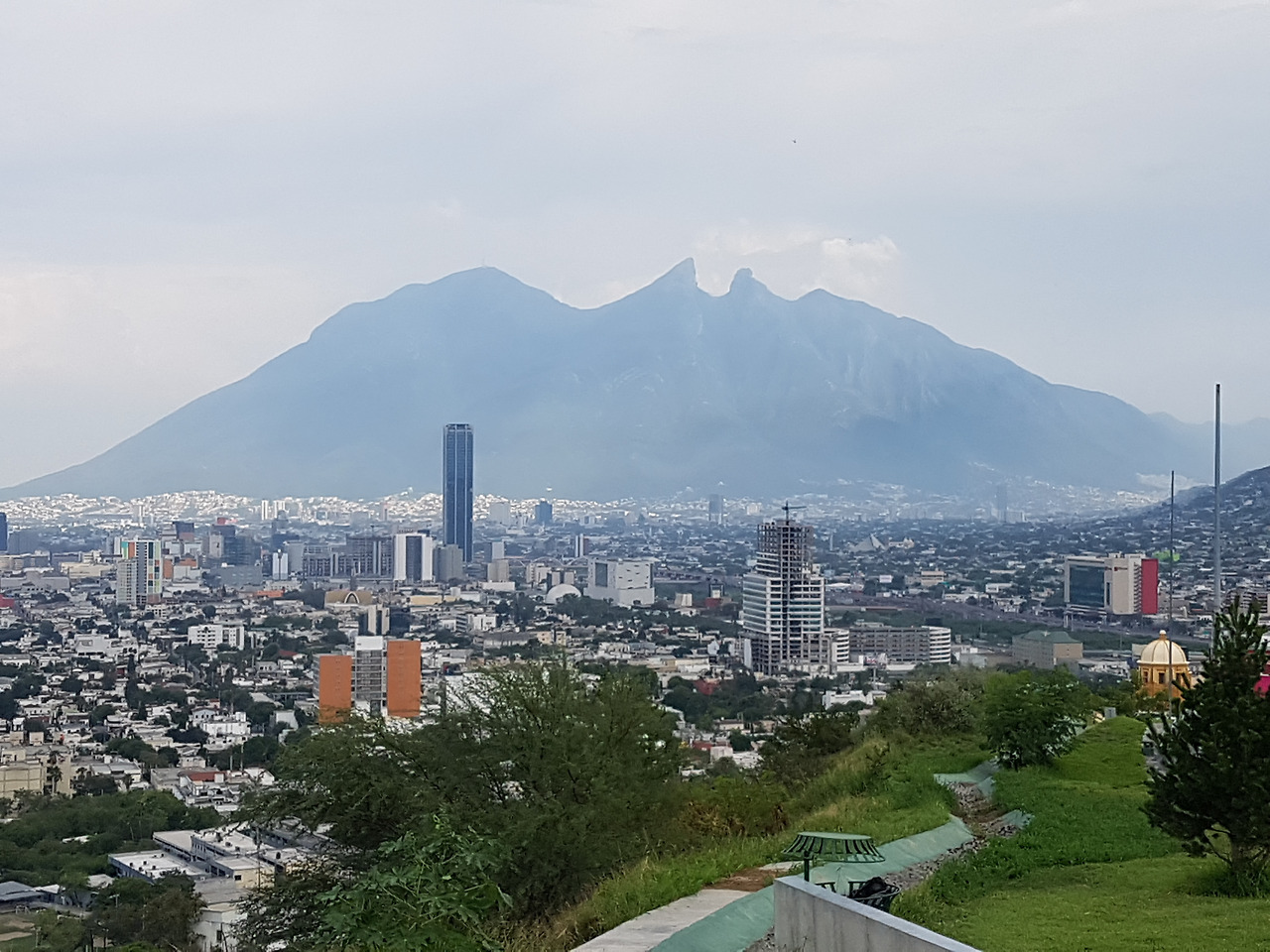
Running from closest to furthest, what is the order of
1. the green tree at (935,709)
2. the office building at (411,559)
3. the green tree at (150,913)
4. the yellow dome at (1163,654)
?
the green tree at (935,709)
the green tree at (150,913)
the yellow dome at (1163,654)
the office building at (411,559)

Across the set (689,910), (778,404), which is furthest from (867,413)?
(689,910)

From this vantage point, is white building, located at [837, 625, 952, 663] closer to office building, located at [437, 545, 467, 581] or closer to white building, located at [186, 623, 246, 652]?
white building, located at [186, 623, 246, 652]

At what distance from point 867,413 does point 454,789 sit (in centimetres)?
15749

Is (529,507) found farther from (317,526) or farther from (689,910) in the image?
(689,910)

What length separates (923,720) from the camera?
12.8 metres

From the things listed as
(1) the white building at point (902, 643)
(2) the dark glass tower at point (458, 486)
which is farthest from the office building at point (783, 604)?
(2) the dark glass tower at point (458, 486)

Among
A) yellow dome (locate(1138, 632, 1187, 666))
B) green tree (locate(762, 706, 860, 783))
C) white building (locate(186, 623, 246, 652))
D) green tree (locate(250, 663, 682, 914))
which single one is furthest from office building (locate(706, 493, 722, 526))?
green tree (locate(250, 663, 682, 914))

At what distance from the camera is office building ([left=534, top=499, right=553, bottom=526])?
124 meters

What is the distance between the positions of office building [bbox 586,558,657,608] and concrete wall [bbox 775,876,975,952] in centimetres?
6110

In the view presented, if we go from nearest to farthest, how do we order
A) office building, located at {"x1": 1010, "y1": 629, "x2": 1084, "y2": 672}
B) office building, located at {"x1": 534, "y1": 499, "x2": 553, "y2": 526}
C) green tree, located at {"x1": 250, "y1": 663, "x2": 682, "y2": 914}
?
1. green tree, located at {"x1": 250, "y1": 663, "x2": 682, "y2": 914}
2. office building, located at {"x1": 1010, "y1": 629, "x2": 1084, "y2": 672}
3. office building, located at {"x1": 534, "y1": 499, "x2": 553, "y2": 526}

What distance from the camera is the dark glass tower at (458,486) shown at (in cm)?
9875

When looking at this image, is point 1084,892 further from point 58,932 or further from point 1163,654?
point 58,932

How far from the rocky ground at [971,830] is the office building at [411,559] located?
254 ft

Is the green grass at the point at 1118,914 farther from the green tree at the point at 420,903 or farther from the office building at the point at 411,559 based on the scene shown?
the office building at the point at 411,559
